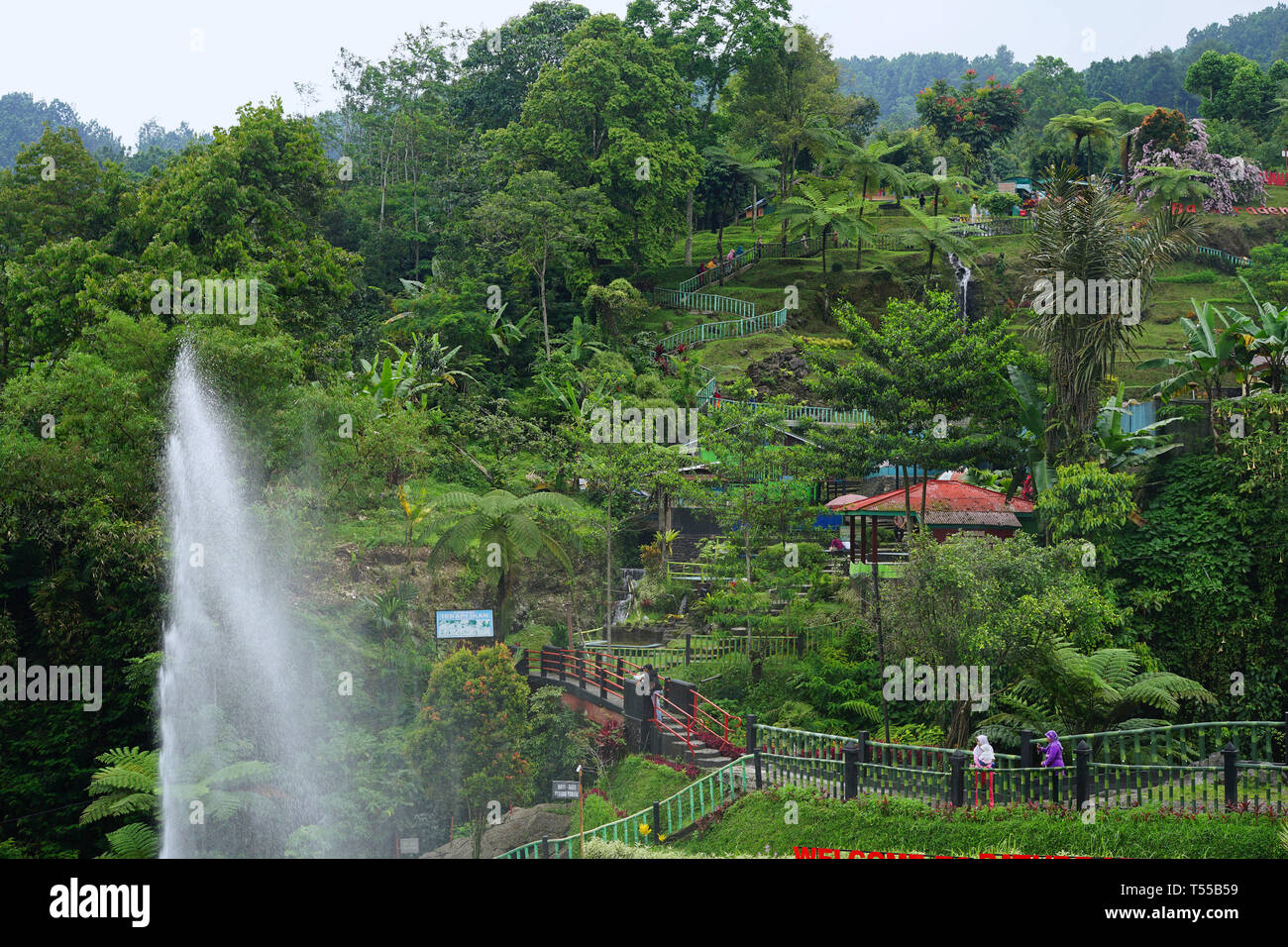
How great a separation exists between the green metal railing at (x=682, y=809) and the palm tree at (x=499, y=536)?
7.59m

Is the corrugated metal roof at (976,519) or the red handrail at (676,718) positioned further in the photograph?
the corrugated metal roof at (976,519)

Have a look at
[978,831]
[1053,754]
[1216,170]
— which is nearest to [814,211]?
[1216,170]

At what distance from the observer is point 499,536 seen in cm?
2447

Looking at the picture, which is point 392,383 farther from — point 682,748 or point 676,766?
point 676,766

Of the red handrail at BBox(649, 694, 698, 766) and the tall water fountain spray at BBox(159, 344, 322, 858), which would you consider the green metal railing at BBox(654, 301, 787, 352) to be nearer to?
the tall water fountain spray at BBox(159, 344, 322, 858)

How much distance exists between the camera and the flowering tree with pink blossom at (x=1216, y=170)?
162ft

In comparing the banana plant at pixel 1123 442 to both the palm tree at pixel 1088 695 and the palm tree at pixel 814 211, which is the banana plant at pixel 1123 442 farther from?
the palm tree at pixel 814 211

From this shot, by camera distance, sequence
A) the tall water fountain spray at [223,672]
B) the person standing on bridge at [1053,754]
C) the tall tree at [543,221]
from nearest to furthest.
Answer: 1. the person standing on bridge at [1053,754]
2. the tall water fountain spray at [223,672]
3. the tall tree at [543,221]

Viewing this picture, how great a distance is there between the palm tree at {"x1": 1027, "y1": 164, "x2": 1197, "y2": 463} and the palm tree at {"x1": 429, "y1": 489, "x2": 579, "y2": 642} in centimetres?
1093

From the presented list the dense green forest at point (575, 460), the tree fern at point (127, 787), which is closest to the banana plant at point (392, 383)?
the dense green forest at point (575, 460)

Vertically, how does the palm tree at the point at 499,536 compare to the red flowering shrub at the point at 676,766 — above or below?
above

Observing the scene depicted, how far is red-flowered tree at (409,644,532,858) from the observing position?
63.1 ft

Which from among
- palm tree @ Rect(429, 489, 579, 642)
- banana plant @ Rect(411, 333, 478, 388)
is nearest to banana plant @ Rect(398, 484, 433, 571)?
palm tree @ Rect(429, 489, 579, 642)
